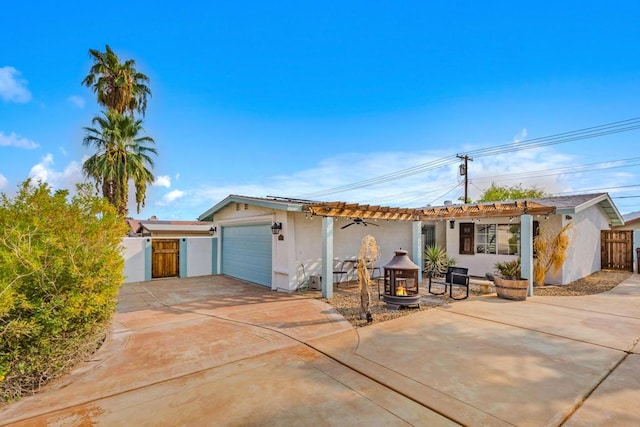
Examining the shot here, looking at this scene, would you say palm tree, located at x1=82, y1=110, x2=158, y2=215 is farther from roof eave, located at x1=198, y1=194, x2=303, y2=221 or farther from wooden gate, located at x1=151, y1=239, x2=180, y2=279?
roof eave, located at x1=198, y1=194, x2=303, y2=221

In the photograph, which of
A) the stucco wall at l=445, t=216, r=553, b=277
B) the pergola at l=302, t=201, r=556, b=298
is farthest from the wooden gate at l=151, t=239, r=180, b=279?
the stucco wall at l=445, t=216, r=553, b=277

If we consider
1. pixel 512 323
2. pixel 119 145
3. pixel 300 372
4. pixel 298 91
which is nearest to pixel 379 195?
pixel 298 91

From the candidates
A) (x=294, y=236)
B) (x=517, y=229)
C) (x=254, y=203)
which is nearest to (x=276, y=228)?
(x=294, y=236)

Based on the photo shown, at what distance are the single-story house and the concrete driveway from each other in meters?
2.93

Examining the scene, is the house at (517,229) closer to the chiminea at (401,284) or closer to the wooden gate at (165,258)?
the chiminea at (401,284)

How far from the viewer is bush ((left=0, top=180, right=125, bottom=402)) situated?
344 centimetres

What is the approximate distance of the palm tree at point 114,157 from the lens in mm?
14937

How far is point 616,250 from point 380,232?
1206 cm

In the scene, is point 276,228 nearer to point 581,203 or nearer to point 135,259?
point 135,259

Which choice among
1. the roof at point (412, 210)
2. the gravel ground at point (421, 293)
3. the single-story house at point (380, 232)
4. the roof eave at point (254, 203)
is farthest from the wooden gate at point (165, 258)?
the gravel ground at point (421, 293)

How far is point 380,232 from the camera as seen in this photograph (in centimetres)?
1252

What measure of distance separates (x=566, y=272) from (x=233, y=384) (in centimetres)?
1237

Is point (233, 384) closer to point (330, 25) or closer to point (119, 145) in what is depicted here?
point (330, 25)

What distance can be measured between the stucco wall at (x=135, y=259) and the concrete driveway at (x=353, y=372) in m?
5.96
